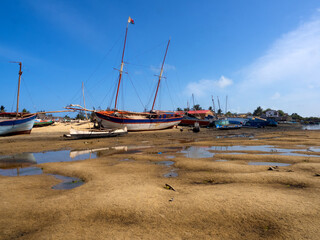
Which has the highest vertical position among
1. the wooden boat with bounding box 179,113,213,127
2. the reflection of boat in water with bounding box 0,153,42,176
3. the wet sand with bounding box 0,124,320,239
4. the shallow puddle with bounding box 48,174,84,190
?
the wooden boat with bounding box 179,113,213,127

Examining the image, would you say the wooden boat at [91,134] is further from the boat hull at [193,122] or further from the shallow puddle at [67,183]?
the boat hull at [193,122]

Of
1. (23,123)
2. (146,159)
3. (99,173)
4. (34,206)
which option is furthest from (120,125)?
(34,206)

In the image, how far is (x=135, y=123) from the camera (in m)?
38.1

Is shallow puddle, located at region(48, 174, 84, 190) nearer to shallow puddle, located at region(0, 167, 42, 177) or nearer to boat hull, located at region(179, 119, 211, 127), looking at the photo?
shallow puddle, located at region(0, 167, 42, 177)

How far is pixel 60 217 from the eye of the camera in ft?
15.4

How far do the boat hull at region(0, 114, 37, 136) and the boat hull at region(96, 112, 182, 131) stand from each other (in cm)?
1121

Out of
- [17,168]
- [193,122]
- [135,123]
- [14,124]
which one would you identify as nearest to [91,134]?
[14,124]

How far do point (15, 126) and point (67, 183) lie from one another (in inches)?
1043

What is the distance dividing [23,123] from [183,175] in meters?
29.5

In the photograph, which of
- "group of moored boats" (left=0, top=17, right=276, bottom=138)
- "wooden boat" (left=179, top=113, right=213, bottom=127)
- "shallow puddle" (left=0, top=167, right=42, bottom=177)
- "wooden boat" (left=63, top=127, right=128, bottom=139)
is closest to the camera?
"shallow puddle" (left=0, top=167, right=42, bottom=177)

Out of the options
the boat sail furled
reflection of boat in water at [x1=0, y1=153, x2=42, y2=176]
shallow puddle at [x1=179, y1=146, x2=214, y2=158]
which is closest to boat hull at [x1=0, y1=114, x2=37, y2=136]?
the boat sail furled

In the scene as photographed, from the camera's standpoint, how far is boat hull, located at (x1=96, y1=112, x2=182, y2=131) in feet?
117

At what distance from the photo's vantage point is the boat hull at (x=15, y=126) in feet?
86.6

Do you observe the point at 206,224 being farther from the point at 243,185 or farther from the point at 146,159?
the point at 146,159
